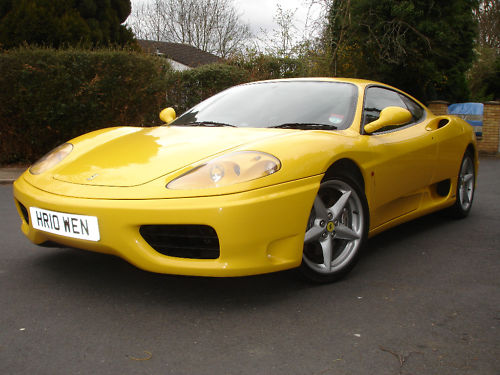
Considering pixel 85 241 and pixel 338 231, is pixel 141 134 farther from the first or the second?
pixel 338 231

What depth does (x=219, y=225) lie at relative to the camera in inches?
101

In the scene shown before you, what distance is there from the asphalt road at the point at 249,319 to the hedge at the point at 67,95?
5.91 metres

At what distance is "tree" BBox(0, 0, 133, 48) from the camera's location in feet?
42.8

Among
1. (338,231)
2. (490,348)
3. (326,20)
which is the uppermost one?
(326,20)

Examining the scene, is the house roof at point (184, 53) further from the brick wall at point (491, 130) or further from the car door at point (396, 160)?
the car door at point (396, 160)

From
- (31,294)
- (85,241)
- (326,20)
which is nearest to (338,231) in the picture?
(85,241)

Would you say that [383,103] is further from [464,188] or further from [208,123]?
[464,188]

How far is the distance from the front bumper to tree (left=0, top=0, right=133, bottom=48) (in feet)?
34.6

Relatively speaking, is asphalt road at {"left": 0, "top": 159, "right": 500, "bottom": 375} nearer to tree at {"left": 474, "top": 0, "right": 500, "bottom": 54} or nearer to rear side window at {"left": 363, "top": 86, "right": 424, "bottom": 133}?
rear side window at {"left": 363, "top": 86, "right": 424, "bottom": 133}

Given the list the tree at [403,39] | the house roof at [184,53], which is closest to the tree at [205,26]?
the house roof at [184,53]

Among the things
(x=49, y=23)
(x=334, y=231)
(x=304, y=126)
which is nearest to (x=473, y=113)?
(x=49, y=23)

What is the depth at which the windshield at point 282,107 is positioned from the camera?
352 cm

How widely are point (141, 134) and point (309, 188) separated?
132 cm

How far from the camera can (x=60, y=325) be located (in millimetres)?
2527
